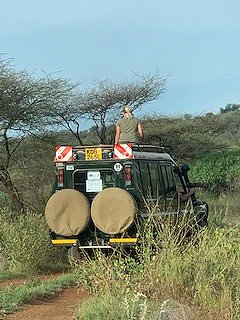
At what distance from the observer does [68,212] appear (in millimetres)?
9961

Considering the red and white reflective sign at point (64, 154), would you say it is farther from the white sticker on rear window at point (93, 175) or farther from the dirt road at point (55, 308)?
the dirt road at point (55, 308)

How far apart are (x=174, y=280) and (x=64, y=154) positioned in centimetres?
426

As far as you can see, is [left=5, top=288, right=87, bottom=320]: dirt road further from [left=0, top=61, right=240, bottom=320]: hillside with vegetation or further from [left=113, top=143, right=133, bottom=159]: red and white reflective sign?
[left=113, top=143, right=133, bottom=159]: red and white reflective sign

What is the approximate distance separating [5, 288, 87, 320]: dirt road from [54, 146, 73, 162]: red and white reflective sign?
224 centimetres

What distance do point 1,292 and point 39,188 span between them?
740 centimetres

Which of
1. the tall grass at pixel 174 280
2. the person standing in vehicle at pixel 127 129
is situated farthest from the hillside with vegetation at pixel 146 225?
the person standing in vehicle at pixel 127 129

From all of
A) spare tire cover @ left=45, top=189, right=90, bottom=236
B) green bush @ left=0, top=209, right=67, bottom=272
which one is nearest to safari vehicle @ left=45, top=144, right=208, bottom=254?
spare tire cover @ left=45, top=189, right=90, bottom=236

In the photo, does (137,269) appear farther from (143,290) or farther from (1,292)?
(1,292)

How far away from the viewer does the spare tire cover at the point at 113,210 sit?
9.52 m

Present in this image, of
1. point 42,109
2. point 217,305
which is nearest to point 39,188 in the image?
point 42,109

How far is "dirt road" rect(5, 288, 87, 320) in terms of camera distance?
739 centimetres

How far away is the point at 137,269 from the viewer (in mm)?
7180

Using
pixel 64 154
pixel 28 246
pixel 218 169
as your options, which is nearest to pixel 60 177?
pixel 64 154

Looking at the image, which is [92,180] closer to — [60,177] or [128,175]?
[60,177]
